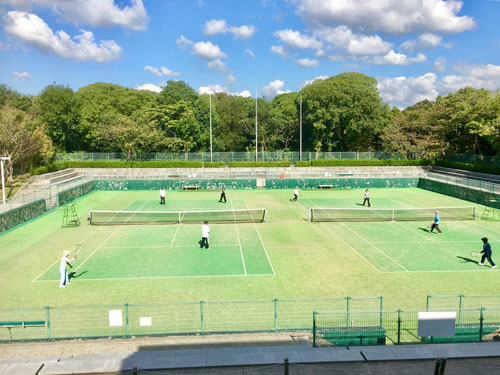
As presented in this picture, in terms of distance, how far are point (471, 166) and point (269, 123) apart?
3372 centimetres

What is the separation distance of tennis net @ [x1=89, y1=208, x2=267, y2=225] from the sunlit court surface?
205mm

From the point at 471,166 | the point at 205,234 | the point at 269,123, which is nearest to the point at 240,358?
the point at 205,234

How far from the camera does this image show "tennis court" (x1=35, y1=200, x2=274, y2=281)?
744 inches

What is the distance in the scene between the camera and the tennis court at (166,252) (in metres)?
18.9

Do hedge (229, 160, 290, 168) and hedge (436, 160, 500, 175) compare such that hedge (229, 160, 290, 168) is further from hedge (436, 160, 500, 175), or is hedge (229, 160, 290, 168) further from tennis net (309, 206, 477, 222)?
tennis net (309, 206, 477, 222)

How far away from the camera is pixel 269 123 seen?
70.8m

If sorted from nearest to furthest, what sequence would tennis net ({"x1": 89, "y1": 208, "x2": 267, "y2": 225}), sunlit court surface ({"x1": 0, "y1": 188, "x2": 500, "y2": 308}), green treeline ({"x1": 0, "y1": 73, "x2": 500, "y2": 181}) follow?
sunlit court surface ({"x1": 0, "y1": 188, "x2": 500, "y2": 308}) < tennis net ({"x1": 89, "y1": 208, "x2": 267, "y2": 225}) < green treeline ({"x1": 0, "y1": 73, "x2": 500, "y2": 181})

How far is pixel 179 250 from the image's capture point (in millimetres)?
22469

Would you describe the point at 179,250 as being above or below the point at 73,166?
below

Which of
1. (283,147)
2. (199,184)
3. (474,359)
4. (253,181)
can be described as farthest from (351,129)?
(474,359)

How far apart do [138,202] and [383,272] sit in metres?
25.7

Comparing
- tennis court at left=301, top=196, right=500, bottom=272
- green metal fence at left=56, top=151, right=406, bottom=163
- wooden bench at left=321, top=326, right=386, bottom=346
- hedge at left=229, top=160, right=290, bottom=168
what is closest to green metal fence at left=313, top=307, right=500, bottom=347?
wooden bench at left=321, top=326, right=386, bottom=346

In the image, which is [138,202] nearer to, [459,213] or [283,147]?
[459,213]

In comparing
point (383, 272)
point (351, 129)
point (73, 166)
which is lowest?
point (383, 272)
